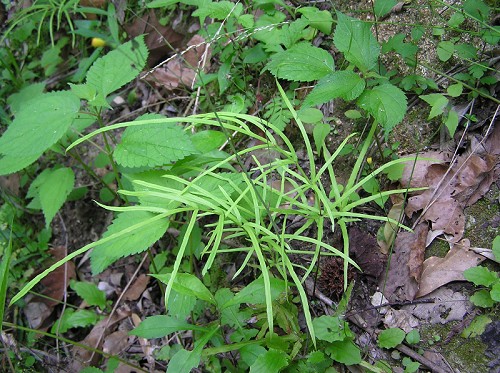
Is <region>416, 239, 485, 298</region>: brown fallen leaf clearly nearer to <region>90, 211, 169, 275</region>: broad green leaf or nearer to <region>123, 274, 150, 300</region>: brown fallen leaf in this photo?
<region>90, 211, 169, 275</region>: broad green leaf

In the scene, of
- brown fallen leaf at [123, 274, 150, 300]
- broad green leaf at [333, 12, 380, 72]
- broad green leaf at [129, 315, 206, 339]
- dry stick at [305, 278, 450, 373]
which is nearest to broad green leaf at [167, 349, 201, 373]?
broad green leaf at [129, 315, 206, 339]

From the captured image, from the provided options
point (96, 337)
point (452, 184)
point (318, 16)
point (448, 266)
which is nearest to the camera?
point (448, 266)

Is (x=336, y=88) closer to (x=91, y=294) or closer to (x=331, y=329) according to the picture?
(x=331, y=329)

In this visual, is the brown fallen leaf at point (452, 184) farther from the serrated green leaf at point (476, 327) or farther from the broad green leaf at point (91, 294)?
the broad green leaf at point (91, 294)

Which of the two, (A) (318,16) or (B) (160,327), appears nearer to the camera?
(B) (160,327)

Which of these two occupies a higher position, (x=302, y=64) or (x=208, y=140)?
(x=302, y=64)

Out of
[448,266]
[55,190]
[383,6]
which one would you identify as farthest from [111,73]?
→ [448,266]

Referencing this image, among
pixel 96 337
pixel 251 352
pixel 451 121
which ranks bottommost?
pixel 96 337

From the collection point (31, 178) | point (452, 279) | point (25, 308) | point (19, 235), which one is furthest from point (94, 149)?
point (452, 279)
